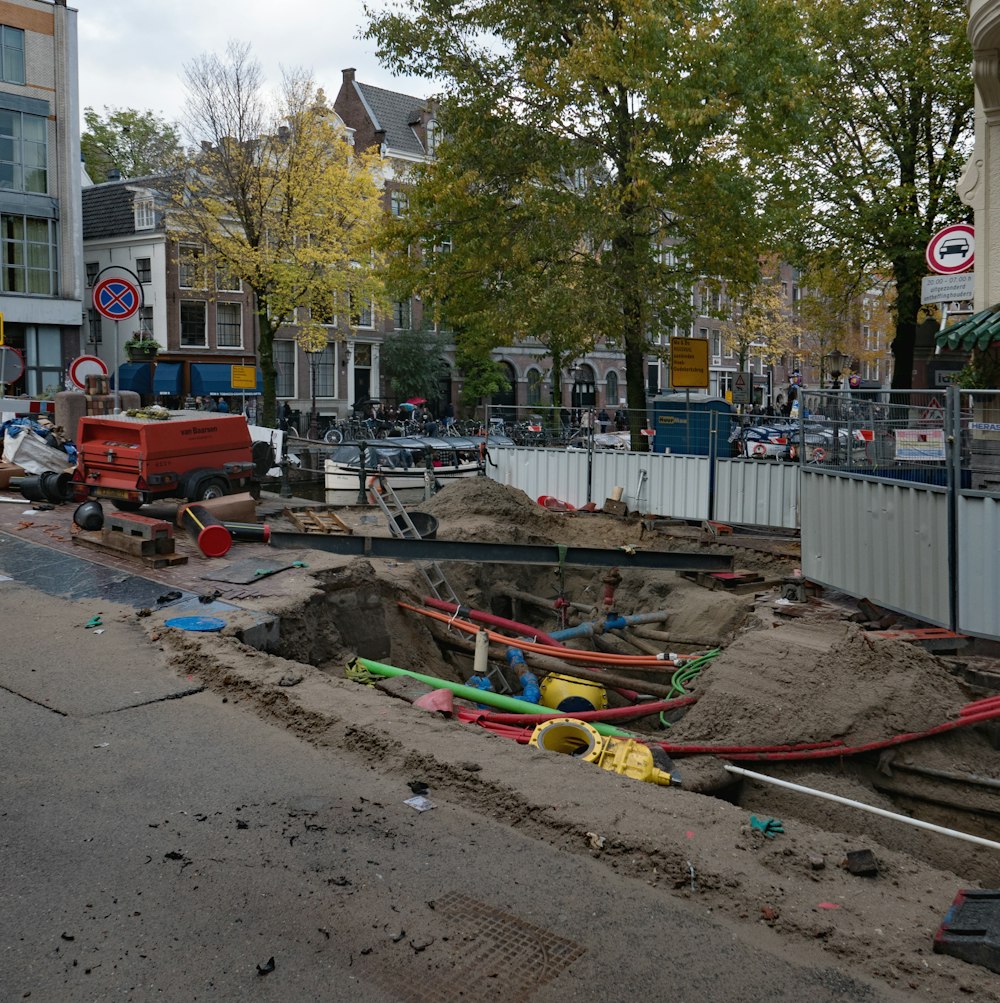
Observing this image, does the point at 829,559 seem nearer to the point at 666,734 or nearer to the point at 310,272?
the point at 666,734

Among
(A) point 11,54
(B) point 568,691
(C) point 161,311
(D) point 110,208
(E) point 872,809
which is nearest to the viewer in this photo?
(E) point 872,809

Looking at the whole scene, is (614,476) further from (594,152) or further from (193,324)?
(193,324)

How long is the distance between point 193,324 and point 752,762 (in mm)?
40475

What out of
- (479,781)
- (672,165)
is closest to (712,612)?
(479,781)

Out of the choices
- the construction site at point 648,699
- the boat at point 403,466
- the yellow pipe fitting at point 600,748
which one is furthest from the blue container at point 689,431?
the yellow pipe fitting at point 600,748

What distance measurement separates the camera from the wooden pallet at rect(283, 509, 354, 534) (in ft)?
44.8

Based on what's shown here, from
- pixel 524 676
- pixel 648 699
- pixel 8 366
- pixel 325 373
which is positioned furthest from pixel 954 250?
pixel 325 373

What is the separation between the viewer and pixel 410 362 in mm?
50562

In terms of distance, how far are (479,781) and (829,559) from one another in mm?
5717

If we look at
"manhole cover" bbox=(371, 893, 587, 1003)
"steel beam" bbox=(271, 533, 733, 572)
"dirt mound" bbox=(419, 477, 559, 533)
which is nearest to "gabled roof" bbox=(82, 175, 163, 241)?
"dirt mound" bbox=(419, 477, 559, 533)

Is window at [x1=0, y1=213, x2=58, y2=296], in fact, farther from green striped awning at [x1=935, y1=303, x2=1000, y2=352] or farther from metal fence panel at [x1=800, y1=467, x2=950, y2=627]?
metal fence panel at [x1=800, y1=467, x2=950, y2=627]

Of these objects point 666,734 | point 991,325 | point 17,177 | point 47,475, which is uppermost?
point 17,177

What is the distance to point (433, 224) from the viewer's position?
62.5 ft

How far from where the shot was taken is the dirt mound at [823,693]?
6.79 metres
